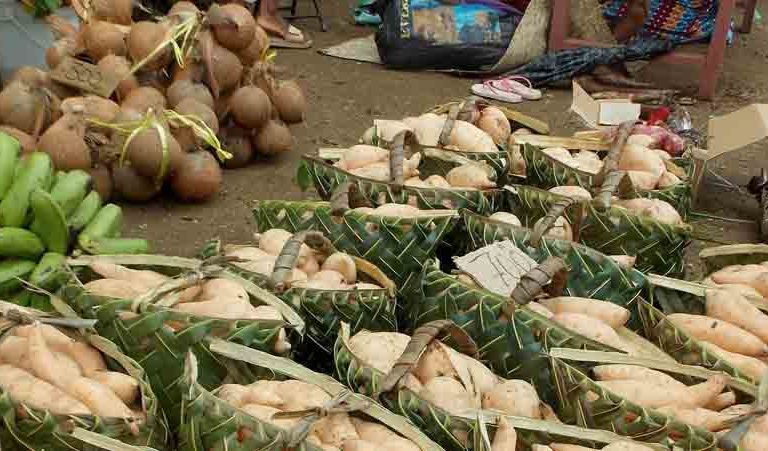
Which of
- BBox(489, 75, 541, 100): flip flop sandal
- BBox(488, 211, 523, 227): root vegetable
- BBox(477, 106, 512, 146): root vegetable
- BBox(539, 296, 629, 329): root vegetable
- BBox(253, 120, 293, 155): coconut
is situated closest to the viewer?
BBox(539, 296, 629, 329): root vegetable

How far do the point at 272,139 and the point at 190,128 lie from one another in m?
0.65

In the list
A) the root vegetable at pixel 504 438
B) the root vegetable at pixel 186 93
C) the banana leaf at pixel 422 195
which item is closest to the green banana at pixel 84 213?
the banana leaf at pixel 422 195

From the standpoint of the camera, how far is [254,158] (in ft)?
16.1

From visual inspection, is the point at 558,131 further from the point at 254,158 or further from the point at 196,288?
the point at 196,288

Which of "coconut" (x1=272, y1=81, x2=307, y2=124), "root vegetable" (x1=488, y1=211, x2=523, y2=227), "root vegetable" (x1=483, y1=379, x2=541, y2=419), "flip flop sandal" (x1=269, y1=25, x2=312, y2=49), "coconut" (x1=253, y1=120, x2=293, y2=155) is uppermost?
"root vegetable" (x1=488, y1=211, x2=523, y2=227)

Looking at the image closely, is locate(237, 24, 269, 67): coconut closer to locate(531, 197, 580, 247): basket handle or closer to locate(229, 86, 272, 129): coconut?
locate(229, 86, 272, 129): coconut

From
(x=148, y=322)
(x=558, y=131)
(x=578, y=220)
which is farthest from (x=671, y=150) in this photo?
(x=148, y=322)

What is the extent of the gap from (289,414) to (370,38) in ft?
19.3

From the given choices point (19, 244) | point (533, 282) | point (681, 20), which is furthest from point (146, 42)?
point (681, 20)

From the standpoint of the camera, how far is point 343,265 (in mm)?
2332

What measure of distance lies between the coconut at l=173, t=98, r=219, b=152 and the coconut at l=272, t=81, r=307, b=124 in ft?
1.91

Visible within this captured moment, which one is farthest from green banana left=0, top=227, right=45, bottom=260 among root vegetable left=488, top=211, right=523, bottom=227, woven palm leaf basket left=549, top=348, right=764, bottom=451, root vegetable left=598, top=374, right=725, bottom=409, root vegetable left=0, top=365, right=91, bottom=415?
root vegetable left=598, top=374, right=725, bottom=409

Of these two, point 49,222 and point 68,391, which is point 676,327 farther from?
point 49,222

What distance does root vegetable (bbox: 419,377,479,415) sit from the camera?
1827 millimetres
